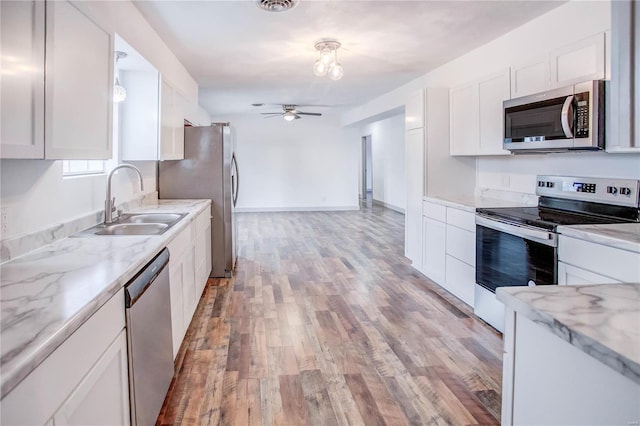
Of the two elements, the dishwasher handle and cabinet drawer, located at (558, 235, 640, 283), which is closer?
the dishwasher handle

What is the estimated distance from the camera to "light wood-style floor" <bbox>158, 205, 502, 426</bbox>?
217 centimetres

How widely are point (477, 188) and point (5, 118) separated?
14.0 feet

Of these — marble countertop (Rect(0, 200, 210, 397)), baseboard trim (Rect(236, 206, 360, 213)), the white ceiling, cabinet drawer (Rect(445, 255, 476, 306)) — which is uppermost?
the white ceiling

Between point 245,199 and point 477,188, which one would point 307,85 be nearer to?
point 477,188

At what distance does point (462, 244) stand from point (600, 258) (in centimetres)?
160

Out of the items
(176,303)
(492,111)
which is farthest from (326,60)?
(176,303)

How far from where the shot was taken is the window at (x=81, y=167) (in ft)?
8.22

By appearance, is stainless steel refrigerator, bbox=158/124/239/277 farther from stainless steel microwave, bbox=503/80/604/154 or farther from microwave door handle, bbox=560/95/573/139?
microwave door handle, bbox=560/95/573/139

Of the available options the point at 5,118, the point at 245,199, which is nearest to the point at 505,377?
the point at 5,118

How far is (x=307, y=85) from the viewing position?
6457mm

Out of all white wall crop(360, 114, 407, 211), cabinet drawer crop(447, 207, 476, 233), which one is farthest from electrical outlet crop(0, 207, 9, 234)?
white wall crop(360, 114, 407, 211)

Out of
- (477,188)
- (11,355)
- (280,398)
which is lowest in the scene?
(280,398)

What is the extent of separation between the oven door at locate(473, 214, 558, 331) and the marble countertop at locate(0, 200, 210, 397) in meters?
2.29

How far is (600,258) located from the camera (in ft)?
7.20
